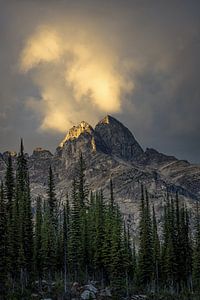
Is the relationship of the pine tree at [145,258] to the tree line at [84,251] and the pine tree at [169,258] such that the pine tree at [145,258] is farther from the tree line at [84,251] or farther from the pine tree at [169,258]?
the pine tree at [169,258]

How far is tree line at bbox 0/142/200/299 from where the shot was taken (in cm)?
8212

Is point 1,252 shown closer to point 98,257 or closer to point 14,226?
point 14,226

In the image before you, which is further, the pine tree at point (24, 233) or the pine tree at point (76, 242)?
the pine tree at point (76, 242)

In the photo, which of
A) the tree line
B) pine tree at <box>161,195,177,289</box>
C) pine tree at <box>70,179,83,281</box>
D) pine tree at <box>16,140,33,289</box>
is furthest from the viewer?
pine tree at <box>161,195,177,289</box>

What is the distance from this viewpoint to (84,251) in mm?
98062

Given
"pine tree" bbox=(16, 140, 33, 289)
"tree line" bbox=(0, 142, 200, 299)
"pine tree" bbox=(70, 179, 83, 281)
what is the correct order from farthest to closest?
"pine tree" bbox=(70, 179, 83, 281), "tree line" bbox=(0, 142, 200, 299), "pine tree" bbox=(16, 140, 33, 289)

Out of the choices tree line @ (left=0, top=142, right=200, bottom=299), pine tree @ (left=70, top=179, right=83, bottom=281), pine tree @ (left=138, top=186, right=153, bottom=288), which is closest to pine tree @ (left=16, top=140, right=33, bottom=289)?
tree line @ (left=0, top=142, right=200, bottom=299)

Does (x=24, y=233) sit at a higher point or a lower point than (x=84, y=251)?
higher

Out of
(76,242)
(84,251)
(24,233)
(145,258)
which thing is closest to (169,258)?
(145,258)

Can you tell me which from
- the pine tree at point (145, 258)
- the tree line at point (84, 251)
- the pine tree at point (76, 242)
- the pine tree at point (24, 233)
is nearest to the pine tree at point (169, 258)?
the tree line at point (84, 251)

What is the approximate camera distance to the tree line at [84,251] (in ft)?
269

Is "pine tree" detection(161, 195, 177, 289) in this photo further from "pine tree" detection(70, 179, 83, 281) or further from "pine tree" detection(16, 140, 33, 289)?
"pine tree" detection(16, 140, 33, 289)

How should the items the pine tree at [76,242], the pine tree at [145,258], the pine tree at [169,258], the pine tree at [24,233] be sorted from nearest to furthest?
the pine tree at [24,233], the pine tree at [76,242], the pine tree at [145,258], the pine tree at [169,258]

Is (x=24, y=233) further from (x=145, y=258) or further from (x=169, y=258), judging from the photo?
(x=169, y=258)
